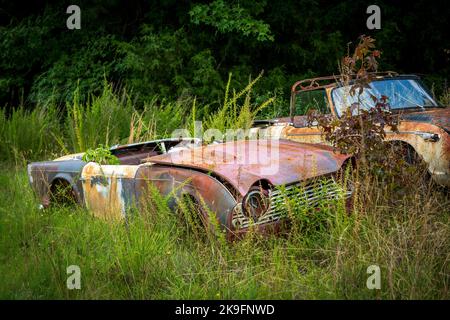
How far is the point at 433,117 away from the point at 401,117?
0.31 metres

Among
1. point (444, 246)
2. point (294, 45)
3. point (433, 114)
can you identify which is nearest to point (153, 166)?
point (444, 246)

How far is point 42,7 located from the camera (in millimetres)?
16828

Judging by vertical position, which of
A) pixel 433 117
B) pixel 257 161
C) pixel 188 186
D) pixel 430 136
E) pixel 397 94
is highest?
pixel 397 94

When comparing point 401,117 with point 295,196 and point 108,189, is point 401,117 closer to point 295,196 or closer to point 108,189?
point 295,196

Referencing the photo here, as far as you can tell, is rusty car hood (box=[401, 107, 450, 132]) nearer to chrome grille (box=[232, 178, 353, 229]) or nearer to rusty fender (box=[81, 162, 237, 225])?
chrome grille (box=[232, 178, 353, 229])

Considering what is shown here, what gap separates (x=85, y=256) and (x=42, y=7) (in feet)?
48.4

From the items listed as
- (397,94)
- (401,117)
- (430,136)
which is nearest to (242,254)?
(430,136)

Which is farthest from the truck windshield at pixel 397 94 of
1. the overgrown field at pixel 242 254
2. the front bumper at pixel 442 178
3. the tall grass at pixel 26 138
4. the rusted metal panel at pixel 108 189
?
the tall grass at pixel 26 138

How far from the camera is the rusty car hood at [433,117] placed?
5.37 meters

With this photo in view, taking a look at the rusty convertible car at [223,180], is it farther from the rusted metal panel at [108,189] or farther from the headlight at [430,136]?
the headlight at [430,136]

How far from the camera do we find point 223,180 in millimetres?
4086

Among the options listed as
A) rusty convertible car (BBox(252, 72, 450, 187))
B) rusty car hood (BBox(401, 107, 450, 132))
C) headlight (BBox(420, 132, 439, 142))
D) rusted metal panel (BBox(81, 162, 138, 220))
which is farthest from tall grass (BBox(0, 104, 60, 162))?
headlight (BBox(420, 132, 439, 142))

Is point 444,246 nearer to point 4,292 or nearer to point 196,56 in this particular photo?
point 4,292

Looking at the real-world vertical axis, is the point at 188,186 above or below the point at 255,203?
above
